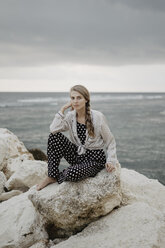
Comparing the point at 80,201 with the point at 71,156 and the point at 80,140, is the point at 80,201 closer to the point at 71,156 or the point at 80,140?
the point at 71,156

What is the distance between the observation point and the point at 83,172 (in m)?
4.00

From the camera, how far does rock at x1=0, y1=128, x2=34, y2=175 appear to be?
6.90m

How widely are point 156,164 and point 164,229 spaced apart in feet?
24.1

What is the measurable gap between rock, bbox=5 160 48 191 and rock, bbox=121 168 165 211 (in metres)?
1.87

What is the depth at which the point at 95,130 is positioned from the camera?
172 inches

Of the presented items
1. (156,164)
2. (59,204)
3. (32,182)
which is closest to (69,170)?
(59,204)

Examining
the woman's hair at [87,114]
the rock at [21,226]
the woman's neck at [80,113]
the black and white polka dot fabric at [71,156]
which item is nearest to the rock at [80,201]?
the black and white polka dot fabric at [71,156]

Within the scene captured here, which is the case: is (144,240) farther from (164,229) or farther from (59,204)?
(59,204)

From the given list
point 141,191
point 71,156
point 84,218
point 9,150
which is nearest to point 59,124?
point 71,156

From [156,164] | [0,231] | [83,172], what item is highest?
[83,172]

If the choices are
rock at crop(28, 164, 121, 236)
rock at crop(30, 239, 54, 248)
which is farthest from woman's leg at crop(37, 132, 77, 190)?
rock at crop(30, 239, 54, 248)

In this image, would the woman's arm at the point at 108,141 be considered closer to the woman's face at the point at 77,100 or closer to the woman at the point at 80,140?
the woman at the point at 80,140

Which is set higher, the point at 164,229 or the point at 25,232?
the point at 164,229

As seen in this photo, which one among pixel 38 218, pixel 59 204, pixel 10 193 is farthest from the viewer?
pixel 10 193
